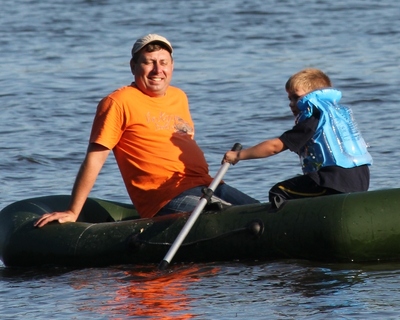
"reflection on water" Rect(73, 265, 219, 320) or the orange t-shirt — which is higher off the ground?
the orange t-shirt

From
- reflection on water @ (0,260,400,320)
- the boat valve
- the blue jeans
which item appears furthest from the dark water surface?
the blue jeans

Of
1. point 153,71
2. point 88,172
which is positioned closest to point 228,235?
point 88,172

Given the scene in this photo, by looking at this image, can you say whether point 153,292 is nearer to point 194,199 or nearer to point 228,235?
point 228,235

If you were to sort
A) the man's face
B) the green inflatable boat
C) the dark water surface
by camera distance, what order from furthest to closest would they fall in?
the man's face → the green inflatable boat → the dark water surface

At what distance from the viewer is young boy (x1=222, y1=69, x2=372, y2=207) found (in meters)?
6.05

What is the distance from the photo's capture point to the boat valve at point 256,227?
6.00 meters

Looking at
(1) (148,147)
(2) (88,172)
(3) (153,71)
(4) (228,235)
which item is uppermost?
(3) (153,71)

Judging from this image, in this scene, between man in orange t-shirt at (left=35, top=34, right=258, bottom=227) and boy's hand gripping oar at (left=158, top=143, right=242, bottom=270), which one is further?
man in orange t-shirt at (left=35, top=34, right=258, bottom=227)

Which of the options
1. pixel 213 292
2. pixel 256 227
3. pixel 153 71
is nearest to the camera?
pixel 213 292

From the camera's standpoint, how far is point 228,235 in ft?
20.0

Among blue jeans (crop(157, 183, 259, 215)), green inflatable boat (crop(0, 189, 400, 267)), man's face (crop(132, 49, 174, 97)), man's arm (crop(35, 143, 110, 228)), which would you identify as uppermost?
man's face (crop(132, 49, 174, 97))

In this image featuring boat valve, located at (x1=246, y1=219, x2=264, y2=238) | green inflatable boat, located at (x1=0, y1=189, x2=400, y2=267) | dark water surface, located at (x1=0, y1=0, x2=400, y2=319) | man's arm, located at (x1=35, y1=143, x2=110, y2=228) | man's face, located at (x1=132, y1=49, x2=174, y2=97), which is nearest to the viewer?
dark water surface, located at (x1=0, y1=0, x2=400, y2=319)

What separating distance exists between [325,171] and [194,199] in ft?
2.44

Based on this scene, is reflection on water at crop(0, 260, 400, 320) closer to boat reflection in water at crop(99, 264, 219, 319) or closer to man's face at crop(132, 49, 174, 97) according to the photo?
boat reflection in water at crop(99, 264, 219, 319)
